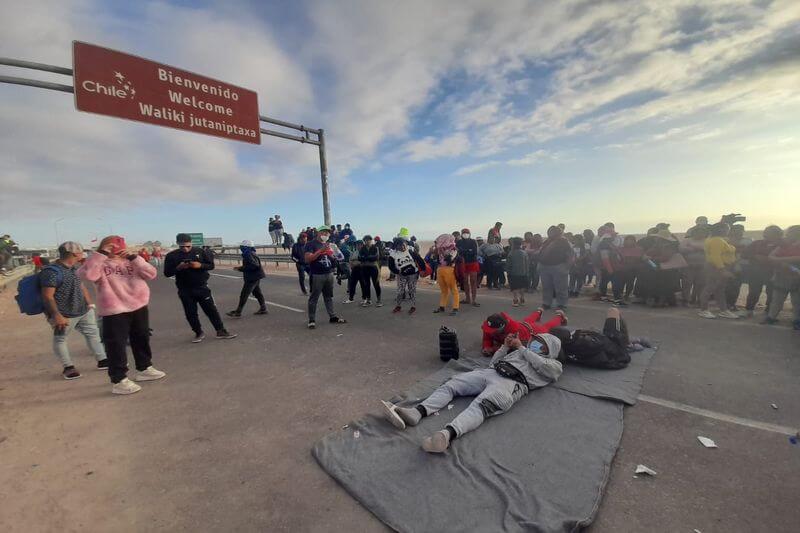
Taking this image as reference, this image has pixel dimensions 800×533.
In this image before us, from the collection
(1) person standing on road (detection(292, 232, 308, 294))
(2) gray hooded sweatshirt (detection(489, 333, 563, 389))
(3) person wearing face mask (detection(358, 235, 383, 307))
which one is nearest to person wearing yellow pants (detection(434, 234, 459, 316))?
(3) person wearing face mask (detection(358, 235, 383, 307))

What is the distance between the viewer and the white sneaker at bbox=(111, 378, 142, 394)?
446 centimetres

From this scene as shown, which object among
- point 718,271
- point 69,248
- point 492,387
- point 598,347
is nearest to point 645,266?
point 718,271

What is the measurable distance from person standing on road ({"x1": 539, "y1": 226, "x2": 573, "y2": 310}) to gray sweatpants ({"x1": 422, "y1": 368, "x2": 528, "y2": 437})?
4923 mm

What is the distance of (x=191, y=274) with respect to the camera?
6418 millimetres

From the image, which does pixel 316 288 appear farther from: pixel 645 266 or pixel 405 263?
pixel 645 266

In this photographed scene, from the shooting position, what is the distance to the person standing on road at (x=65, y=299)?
15.3 ft

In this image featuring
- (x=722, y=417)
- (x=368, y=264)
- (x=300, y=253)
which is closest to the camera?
(x=722, y=417)

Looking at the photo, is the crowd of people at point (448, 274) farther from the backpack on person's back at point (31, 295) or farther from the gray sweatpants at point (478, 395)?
the gray sweatpants at point (478, 395)

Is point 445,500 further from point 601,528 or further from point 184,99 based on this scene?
point 184,99

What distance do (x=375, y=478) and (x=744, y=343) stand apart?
632 centimetres

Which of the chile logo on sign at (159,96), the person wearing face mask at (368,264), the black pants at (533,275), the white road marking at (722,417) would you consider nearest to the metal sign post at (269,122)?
the chile logo on sign at (159,96)

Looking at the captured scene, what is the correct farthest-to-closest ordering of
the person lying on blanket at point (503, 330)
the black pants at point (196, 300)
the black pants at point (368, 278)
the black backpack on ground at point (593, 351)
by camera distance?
the black pants at point (368, 278), the black pants at point (196, 300), the person lying on blanket at point (503, 330), the black backpack on ground at point (593, 351)

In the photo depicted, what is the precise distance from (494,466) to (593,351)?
2.68m

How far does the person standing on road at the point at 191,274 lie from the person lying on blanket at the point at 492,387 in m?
4.84
